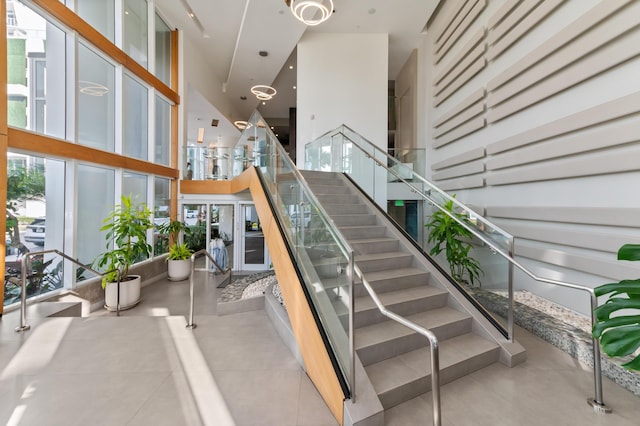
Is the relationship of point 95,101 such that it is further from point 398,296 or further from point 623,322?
point 623,322

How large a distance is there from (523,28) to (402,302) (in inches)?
187

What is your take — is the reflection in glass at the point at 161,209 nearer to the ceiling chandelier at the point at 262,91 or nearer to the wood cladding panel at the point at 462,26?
the ceiling chandelier at the point at 262,91

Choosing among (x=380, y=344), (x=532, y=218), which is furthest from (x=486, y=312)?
(x=532, y=218)

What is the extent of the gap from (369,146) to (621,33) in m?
4.01

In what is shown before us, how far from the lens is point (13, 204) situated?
4246 mm

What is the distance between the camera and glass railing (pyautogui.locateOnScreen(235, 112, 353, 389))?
2182 millimetres

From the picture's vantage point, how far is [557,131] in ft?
12.3

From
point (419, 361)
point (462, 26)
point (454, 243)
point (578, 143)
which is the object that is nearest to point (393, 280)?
point (419, 361)

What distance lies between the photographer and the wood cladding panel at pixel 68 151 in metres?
4.12

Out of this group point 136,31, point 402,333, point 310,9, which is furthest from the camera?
point 136,31

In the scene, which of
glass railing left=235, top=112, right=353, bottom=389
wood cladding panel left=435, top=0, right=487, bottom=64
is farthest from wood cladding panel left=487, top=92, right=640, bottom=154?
glass railing left=235, top=112, right=353, bottom=389

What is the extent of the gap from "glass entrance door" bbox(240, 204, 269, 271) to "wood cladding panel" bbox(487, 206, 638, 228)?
717 cm

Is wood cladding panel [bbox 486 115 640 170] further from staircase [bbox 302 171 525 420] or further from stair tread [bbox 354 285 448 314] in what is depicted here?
stair tread [bbox 354 285 448 314]

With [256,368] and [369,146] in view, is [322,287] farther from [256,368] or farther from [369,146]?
[369,146]
